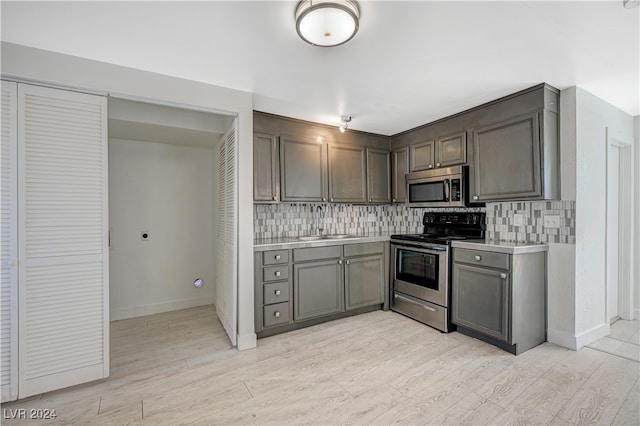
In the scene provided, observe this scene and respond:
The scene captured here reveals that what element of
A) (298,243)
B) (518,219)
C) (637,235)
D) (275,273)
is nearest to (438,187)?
(518,219)

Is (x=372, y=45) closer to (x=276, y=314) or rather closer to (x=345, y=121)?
(x=345, y=121)

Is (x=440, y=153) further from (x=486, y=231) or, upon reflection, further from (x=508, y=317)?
(x=508, y=317)

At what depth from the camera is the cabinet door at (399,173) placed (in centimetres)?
395

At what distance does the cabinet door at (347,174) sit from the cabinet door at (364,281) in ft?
2.60

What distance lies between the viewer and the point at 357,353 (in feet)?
8.53

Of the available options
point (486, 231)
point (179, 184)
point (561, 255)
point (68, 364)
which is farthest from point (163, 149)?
point (561, 255)

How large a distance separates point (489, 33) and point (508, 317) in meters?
2.18

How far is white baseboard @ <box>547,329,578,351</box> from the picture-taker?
261 centimetres

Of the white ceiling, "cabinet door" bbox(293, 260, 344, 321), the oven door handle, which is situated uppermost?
the white ceiling

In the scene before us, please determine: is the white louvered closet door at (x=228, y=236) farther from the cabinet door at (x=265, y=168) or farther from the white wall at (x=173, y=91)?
the cabinet door at (x=265, y=168)

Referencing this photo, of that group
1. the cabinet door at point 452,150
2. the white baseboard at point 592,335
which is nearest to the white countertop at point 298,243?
the cabinet door at point 452,150

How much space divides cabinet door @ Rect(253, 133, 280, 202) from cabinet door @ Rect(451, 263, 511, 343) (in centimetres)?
205

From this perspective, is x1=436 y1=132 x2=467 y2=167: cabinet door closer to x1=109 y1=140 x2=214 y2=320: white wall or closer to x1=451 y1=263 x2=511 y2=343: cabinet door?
x1=451 y1=263 x2=511 y2=343: cabinet door

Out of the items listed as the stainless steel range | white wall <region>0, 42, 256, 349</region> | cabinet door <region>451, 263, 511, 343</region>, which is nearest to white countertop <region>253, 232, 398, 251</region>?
white wall <region>0, 42, 256, 349</region>
